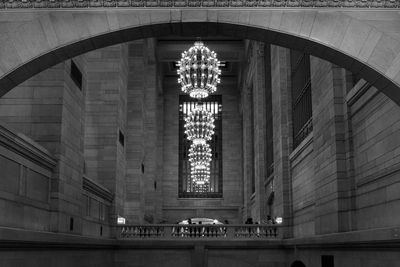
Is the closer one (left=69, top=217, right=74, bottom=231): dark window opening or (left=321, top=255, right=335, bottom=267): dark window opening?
(left=321, top=255, right=335, bottom=267): dark window opening

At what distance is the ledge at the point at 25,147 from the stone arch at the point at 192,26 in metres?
3.14

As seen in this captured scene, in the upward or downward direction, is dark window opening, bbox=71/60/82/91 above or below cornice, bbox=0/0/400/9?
above

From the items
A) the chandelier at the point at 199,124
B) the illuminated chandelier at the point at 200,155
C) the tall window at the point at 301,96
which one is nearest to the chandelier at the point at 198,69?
the tall window at the point at 301,96

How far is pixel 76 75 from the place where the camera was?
18.4 metres

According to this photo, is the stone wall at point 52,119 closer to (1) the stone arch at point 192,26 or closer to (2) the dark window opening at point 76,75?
(2) the dark window opening at point 76,75

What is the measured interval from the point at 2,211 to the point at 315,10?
7619mm

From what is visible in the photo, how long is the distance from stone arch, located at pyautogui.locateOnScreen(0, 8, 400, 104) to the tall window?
11.5 metres

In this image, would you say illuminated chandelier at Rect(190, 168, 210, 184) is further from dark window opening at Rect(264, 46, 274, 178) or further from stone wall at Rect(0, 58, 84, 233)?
stone wall at Rect(0, 58, 84, 233)

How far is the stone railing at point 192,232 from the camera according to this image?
26.7 m

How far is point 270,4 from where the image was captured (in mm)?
9734

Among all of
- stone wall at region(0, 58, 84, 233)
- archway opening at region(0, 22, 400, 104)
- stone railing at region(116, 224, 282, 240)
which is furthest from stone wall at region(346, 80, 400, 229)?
stone railing at region(116, 224, 282, 240)

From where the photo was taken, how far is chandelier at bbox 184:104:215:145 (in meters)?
30.7

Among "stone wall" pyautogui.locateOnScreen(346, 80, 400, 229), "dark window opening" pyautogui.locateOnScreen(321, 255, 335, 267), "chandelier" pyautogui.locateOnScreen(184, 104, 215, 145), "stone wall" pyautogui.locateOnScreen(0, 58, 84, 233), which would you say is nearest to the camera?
"stone wall" pyautogui.locateOnScreen(346, 80, 400, 229)

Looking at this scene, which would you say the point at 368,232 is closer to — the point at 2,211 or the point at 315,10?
the point at 315,10
